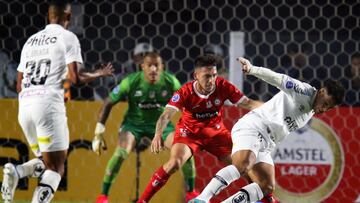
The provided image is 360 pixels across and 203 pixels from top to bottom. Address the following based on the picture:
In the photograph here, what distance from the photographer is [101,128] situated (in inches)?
295

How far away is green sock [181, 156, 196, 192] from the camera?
24.1 ft

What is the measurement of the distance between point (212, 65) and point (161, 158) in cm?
145

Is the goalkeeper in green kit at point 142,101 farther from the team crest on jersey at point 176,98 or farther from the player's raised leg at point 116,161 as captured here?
the team crest on jersey at point 176,98

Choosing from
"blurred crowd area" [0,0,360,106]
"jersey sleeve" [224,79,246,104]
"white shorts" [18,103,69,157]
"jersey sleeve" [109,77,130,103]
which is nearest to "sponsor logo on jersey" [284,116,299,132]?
"jersey sleeve" [224,79,246,104]

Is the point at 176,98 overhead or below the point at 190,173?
overhead

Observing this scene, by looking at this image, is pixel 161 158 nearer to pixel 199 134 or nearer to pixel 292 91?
pixel 199 134

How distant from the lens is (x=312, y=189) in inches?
311

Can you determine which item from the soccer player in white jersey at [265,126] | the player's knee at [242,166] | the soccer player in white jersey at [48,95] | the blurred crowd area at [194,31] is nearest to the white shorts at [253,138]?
the soccer player in white jersey at [265,126]

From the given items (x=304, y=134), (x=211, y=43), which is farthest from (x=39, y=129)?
(x=211, y=43)

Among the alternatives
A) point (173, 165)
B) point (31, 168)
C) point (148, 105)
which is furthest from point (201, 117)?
point (31, 168)

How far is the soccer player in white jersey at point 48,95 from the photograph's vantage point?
619 centimetres

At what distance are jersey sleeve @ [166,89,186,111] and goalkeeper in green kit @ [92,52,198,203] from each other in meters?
0.79

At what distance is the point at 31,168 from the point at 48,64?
0.76 meters

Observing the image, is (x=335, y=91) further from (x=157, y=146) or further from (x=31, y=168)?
(x=31, y=168)
